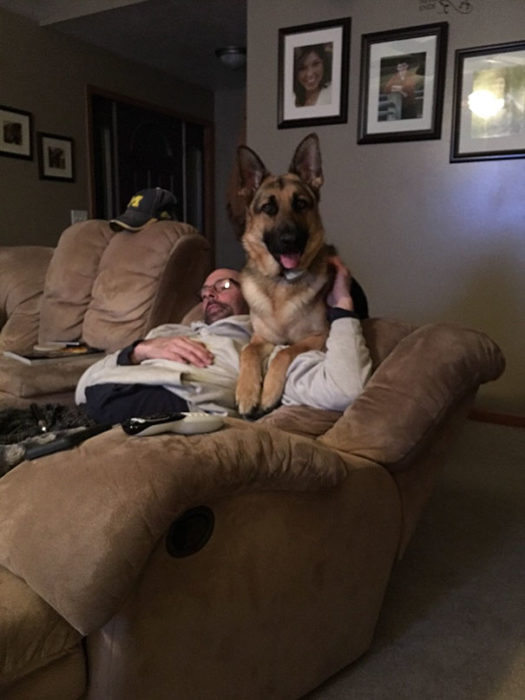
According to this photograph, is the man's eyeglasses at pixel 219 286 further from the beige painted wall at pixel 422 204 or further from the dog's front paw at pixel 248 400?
the beige painted wall at pixel 422 204

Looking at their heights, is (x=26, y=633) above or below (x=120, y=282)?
below

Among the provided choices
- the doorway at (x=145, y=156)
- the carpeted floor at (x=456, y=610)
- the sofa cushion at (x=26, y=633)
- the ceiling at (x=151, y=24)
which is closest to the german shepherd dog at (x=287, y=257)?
the carpeted floor at (x=456, y=610)

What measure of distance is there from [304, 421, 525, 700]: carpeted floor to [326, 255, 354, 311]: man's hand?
2.72 feet

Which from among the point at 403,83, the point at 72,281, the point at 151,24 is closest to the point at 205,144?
the point at 151,24

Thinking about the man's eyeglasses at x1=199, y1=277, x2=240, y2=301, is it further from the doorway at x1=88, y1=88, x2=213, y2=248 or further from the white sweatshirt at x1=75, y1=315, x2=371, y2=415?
the doorway at x1=88, y1=88, x2=213, y2=248

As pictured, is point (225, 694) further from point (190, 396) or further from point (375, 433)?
point (190, 396)

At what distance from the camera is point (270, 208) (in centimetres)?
190

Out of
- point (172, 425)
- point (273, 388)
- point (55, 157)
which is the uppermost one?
point (55, 157)

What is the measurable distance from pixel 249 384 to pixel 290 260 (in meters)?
0.45

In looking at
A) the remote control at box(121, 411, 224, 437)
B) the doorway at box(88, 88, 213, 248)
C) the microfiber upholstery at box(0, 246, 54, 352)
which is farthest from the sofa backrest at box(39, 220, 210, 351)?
the doorway at box(88, 88, 213, 248)

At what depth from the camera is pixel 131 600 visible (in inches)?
33.6

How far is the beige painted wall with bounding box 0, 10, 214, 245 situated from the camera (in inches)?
158

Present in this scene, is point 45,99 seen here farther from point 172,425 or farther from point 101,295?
point 172,425

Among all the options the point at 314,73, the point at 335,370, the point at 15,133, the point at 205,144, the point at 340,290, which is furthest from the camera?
the point at 205,144
